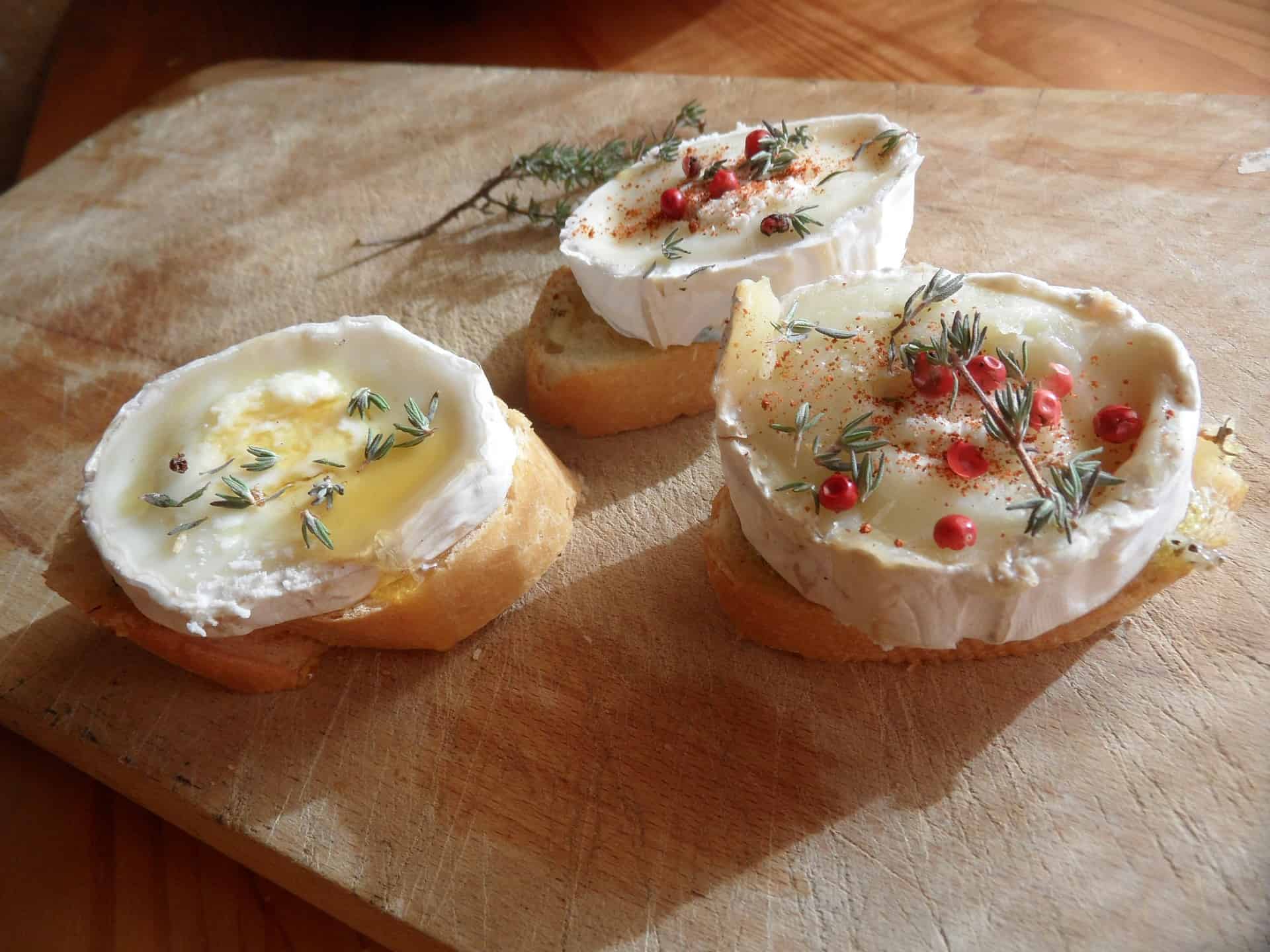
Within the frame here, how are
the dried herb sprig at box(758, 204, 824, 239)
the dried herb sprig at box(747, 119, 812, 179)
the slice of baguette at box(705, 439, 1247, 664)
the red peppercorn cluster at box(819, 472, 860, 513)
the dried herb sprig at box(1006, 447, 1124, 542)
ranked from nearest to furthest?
the dried herb sprig at box(1006, 447, 1124, 542) → the red peppercorn cluster at box(819, 472, 860, 513) → the slice of baguette at box(705, 439, 1247, 664) → the dried herb sprig at box(758, 204, 824, 239) → the dried herb sprig at box(747, 119, 812, 179)

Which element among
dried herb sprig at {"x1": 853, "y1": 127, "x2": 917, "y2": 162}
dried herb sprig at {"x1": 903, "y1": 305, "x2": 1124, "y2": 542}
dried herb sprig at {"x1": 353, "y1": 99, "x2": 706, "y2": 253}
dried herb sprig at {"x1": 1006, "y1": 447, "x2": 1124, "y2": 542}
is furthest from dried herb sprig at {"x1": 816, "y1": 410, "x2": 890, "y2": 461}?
dried herb sprig at {"x1": 353, "y1": 99, "x2": 706, "y2": 253}

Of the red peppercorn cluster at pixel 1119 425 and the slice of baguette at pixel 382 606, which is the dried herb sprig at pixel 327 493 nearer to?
the slice of baguette at pixel 382 606

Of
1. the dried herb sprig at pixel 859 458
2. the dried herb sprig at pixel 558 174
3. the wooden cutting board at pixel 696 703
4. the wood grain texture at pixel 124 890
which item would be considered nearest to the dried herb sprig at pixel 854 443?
the dried herb sprig at pixel 859 458

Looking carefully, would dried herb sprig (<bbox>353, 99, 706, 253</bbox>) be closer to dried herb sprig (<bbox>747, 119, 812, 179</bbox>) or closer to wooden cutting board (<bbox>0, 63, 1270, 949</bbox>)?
wooden cutting board (<bbox>0, 63, 1270, 949</bbox>)

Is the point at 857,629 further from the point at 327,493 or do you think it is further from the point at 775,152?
the point at 775,152


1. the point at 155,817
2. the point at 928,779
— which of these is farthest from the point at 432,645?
the point at 928,779

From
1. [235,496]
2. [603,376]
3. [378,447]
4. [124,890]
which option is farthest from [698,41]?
[124,890]
